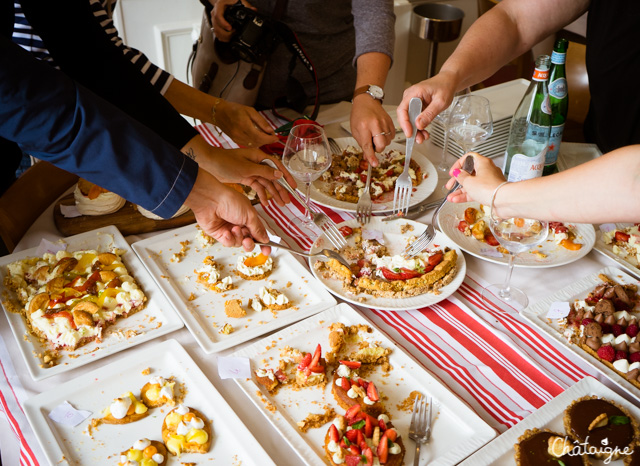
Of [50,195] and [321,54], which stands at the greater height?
[321,54]

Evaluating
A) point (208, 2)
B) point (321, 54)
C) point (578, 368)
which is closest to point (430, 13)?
point (321, 54)

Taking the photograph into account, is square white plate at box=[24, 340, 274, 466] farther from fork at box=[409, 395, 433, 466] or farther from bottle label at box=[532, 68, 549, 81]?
bottle label at box=[532, 68, 549, 81]

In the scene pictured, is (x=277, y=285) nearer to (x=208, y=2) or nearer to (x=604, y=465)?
(x=604, y=465)

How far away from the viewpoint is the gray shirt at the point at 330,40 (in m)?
2.40

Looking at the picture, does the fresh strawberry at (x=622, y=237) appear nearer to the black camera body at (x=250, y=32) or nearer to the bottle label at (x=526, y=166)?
the bottle label at (x=526, y=166)

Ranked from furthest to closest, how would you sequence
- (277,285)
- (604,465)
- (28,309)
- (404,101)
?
1. (404,101)
2. (277,285)
3. (28,309)
4. (604,465)

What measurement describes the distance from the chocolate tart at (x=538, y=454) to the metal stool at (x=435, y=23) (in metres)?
3.38

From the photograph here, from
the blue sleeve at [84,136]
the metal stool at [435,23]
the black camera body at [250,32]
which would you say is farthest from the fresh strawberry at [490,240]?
the metal stool at [435,23]

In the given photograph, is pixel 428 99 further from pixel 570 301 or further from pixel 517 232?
pixel 570 301

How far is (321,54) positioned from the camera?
8.53 ft

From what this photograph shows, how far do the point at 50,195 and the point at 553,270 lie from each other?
1.65m

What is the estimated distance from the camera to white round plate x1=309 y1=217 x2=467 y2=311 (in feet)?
4.87

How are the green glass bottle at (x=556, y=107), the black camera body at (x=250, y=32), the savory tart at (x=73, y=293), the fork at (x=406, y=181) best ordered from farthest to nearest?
1. the black camera body at (x=250, y=32)
2. the green glass bottle at (x=556, y=107)
3. the fork at (x=406, y=181)
4. the savory tart at (x=73, y=293)

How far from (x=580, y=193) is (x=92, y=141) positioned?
1098 mm
